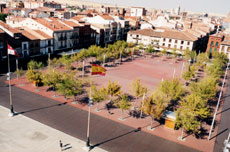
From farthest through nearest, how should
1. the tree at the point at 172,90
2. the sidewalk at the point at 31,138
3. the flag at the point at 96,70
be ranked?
the tree at the point at 172,90 → the flag at the point at 96,70 → the sidewalk at the point at 31,138

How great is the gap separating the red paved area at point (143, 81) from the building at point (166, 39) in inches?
359

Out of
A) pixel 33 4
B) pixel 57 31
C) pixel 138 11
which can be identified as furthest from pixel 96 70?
pixel 33 4

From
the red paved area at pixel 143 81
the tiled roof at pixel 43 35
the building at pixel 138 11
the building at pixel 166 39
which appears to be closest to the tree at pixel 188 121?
the red paved area at pixel 143 81

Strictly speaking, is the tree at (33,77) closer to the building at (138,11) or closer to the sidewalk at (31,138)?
the sidewalk at (31,138)

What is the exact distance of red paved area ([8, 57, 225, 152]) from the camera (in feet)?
90.1

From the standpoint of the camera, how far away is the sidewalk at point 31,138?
2324 cm

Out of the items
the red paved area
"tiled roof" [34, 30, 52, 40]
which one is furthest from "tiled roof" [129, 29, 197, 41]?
"tiled roof" [34, 30, 52, 40]

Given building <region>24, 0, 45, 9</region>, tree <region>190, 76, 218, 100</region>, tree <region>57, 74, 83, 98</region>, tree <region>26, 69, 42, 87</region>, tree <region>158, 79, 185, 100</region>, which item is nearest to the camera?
tree <region>57, 74, 83, 98</region>

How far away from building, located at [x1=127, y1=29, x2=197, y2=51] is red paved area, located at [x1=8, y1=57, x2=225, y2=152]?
9125mm

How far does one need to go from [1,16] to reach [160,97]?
111 metres

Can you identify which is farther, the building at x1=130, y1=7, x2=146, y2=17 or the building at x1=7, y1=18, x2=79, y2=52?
the building at x1=130, y1=7, x2=146, y2=17

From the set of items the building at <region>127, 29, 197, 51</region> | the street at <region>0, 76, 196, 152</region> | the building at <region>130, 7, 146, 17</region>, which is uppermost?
the building at <region>130, 7, 146, 17</region>

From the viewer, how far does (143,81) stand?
49938mm

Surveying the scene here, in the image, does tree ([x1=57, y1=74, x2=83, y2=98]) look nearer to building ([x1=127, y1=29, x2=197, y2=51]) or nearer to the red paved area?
the red paved area
